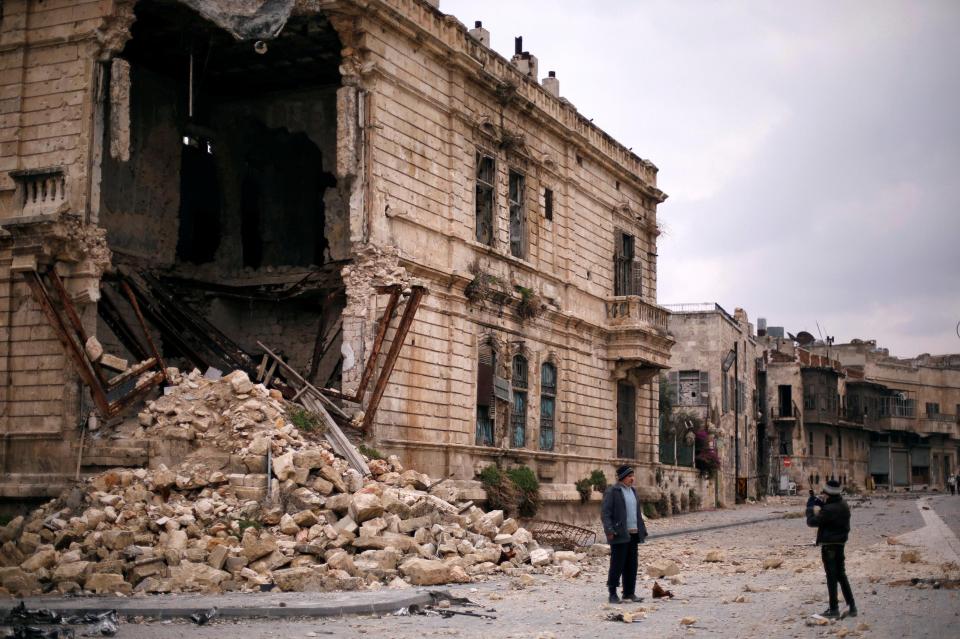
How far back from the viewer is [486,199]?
25.7m

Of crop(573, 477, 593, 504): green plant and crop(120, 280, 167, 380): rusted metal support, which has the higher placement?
crop(120, 280, 167, 380): rusted metal support

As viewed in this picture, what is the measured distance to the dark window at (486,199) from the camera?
25.5 meters

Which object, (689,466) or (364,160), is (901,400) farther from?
(364,160)

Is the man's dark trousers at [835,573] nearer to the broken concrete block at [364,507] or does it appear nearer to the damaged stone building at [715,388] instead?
the broken concrete block at [364,507]

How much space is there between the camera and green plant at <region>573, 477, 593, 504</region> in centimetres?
2869

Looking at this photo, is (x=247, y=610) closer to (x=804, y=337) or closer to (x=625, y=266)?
(x=625, y=266)

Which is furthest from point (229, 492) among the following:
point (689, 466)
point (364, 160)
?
point (689, 466)

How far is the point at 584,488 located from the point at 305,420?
1230 cm

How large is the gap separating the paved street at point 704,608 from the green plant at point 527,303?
715 centimetres

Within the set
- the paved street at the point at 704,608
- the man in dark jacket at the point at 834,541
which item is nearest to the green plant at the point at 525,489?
the paved street at the point at 704,608

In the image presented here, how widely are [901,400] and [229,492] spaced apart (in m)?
72.0

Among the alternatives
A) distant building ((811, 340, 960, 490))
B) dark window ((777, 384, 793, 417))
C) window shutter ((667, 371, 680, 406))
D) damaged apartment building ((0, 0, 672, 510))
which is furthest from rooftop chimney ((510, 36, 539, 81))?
distant building ((811, 340, 960, 490))

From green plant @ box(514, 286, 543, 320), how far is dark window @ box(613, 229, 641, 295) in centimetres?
646

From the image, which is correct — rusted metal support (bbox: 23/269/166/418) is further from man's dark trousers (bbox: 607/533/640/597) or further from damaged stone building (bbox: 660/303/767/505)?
damaged stone building (bbox: 660/303/767/505)
